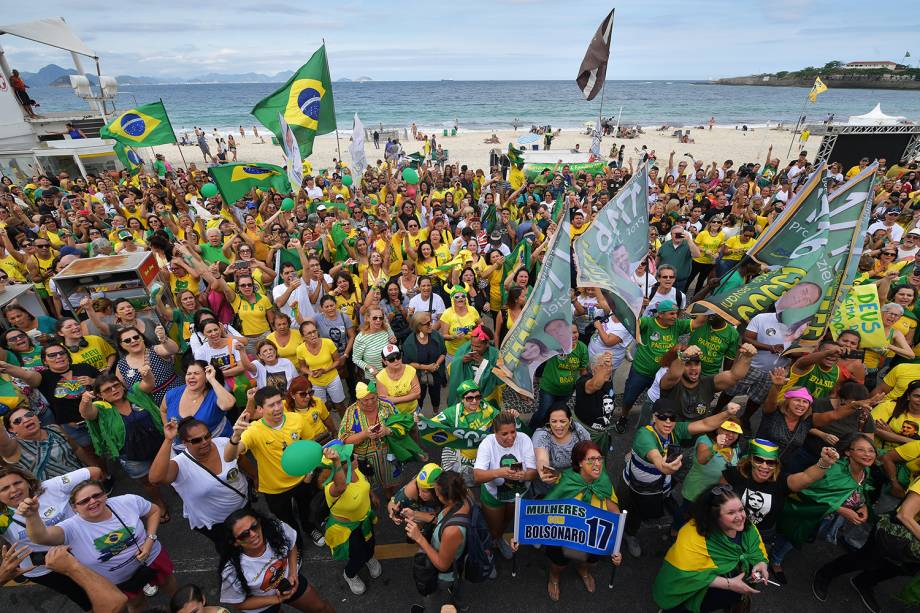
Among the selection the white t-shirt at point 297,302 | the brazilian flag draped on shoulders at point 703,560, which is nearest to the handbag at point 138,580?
the white t-shirt at point 297,302

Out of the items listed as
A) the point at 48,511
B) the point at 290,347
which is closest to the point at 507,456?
the point at 290,347

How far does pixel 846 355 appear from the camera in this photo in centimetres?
Result: 476

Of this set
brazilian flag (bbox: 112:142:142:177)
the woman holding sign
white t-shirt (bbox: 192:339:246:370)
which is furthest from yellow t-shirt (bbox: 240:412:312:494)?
brazilian flag (bbox: 112:142:142:177)

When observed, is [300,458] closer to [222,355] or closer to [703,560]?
[222,355]

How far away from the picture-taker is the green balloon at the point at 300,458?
3008 mm

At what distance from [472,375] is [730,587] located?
8.92ft

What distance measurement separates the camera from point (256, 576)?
2957 millimetres

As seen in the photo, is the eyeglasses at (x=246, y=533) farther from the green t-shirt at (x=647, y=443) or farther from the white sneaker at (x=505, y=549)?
the green t-shirt at (x=647, y=443)

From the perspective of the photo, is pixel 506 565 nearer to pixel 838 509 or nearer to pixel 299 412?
pixel 299 412

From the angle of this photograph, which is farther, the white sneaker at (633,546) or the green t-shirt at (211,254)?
the green t-shirt at (211,254)

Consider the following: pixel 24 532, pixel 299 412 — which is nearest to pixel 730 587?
pixel 299 412

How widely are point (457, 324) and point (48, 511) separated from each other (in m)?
4.05

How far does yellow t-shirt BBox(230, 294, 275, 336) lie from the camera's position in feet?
19.3

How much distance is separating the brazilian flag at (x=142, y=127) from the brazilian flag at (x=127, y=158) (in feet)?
6.18
